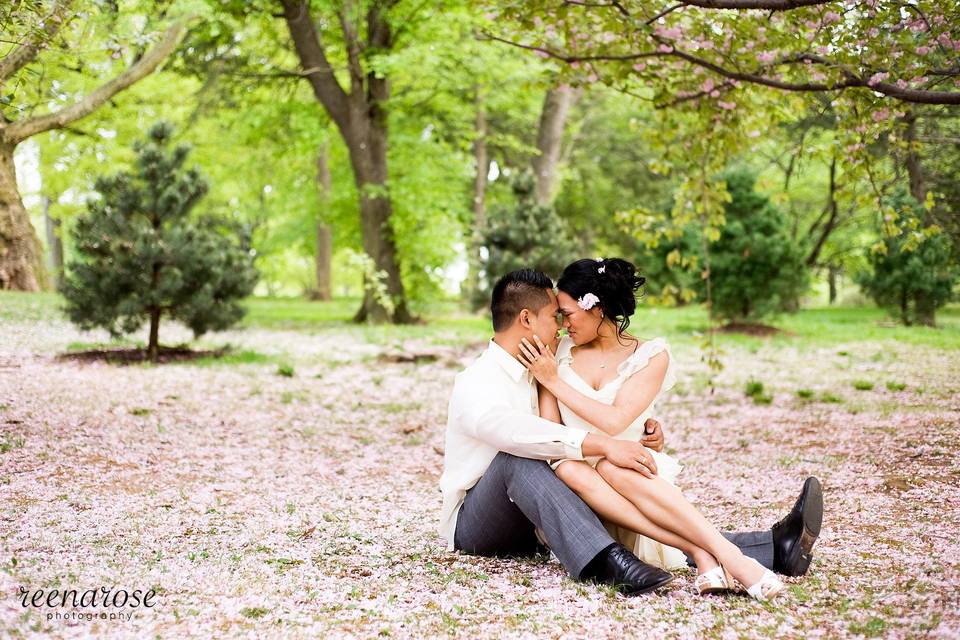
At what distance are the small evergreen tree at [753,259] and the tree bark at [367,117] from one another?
729cm

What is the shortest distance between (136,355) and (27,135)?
5065 millimetres

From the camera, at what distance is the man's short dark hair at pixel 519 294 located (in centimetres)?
400

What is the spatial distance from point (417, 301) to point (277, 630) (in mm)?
17528

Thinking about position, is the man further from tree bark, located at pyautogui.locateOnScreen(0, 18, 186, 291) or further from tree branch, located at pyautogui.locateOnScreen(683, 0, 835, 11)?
tree bark, located at pyautogui.locateOnScreen(0, 18, 186, 291)

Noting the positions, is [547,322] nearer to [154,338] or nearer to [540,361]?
[540,361]

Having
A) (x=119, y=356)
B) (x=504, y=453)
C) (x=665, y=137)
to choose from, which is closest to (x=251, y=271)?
(x=119, y=356)

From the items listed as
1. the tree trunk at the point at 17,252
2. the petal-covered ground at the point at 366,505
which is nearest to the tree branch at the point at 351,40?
the petal-covered ground at the point at 366,505

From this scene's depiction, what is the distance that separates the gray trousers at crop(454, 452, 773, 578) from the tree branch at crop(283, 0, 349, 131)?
1494cm

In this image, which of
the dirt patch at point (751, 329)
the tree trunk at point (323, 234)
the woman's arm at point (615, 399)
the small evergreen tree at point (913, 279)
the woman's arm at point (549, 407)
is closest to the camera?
the woman's arm at point (615, 399)

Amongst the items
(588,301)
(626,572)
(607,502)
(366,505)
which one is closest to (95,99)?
(366,505)

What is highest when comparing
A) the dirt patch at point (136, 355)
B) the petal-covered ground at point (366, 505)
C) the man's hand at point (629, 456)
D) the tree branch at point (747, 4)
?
the tree branch at point (747, 4)

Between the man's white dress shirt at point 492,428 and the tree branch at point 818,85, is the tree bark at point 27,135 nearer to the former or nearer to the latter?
the man's white dress shirt at point 492,428

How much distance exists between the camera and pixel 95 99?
31.3 feet

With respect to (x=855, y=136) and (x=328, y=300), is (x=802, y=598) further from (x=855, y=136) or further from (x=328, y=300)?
(x=328, y=300)
